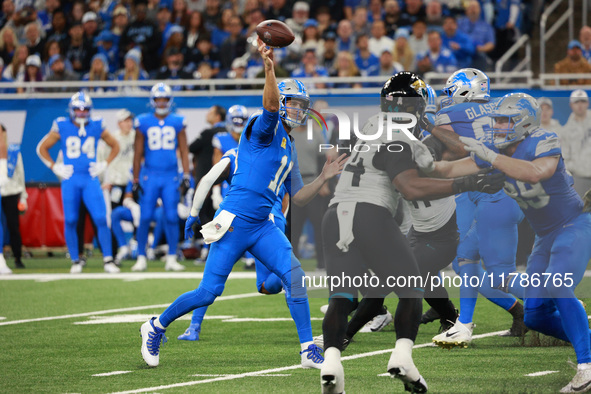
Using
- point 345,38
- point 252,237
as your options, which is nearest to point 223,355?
point 252,237

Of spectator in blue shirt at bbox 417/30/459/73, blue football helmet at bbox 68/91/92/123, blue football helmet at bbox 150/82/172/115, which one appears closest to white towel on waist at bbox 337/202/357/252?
blue football helmet at bbox 150/82/172/115

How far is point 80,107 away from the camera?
46.9 feet

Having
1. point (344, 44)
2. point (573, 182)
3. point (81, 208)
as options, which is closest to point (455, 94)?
point (573, 182)

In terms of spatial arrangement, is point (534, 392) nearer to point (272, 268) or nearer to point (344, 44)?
point (272, 268)

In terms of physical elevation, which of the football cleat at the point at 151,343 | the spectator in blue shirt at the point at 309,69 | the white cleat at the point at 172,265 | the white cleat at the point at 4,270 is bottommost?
the white cleat at the point at 172,265

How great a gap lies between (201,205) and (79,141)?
7.34m

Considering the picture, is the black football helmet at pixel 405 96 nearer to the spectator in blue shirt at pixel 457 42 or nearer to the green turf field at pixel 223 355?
the green turf field at pixel 223 355

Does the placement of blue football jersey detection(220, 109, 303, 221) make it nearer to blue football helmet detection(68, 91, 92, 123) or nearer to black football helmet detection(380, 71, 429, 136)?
black football helmet detection(380, 71, 429, 136)

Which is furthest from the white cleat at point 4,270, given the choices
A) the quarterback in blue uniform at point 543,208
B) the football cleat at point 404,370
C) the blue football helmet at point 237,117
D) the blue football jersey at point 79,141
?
the football cleat at point 404,370

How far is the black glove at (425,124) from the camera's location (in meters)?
6.10

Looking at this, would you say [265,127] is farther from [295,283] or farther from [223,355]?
[223,355]

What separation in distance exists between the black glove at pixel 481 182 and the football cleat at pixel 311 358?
156cm

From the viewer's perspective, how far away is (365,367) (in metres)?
6.89

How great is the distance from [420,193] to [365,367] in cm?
155
